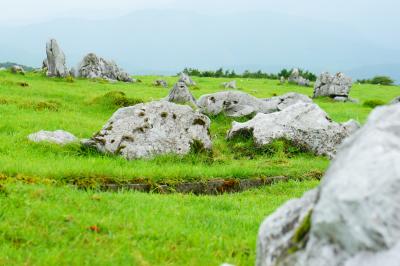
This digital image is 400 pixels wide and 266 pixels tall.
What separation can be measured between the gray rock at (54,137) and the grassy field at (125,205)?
0.44m

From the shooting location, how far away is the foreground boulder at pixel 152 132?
18.4 metres

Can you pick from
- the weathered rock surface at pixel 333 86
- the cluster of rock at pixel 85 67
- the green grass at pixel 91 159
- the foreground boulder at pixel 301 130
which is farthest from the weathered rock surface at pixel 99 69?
the foreground boulder at pixel 301 130

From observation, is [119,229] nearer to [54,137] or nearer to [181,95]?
[54,137]

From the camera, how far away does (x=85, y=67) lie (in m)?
56.0

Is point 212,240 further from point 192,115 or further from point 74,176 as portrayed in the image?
point 192,115

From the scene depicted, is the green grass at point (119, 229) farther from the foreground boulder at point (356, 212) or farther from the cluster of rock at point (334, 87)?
the cluster of rock at point (334, 87)

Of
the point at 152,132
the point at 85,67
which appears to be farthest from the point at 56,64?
the point at 152,132

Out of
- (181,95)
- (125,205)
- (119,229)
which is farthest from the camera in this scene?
(181,95)

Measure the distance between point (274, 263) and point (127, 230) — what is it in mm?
4441

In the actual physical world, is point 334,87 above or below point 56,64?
below

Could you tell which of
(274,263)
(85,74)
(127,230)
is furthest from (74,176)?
(85,74)

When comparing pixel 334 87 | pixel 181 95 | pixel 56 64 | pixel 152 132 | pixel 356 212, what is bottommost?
pixel 334 87

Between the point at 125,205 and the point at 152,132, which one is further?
the point at 152,132

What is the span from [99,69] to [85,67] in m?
1.52
